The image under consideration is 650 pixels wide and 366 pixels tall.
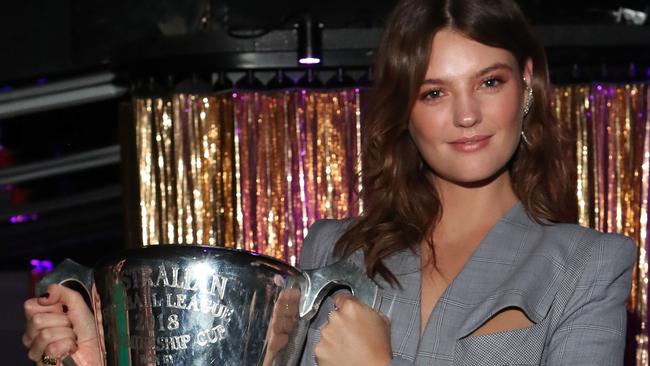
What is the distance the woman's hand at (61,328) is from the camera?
1609 millimetres

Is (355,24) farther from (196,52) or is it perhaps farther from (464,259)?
(464,259)

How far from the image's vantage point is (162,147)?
3.29 m

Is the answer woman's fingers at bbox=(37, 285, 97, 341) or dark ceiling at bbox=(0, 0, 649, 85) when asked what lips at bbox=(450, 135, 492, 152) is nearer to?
woman's fingers at bbox=(37, 285, 97, 341)

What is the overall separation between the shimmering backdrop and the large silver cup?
70.4 inches

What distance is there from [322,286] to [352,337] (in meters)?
0.07

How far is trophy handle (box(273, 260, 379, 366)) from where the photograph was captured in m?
1.49

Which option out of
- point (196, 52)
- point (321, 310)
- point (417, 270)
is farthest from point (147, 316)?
point (196, 52)

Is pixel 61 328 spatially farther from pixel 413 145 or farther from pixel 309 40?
pixel 309 40

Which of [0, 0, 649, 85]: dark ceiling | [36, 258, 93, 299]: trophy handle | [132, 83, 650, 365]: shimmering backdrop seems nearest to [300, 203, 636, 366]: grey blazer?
[36, 258, 93, 299]: trophy handle

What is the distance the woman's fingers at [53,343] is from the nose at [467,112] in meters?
0.62

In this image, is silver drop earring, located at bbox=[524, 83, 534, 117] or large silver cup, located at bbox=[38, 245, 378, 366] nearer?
large silver cup, located at bbox=[38, 245, 378, 366]

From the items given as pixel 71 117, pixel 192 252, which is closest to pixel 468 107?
pixel 192 252

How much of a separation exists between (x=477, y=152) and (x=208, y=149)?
1687 millimetres

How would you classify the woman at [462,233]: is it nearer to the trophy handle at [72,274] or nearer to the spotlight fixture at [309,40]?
the trophy handle at [72,274]
